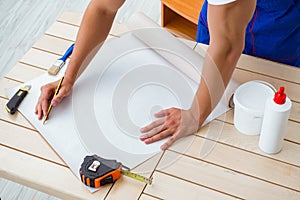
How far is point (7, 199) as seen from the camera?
1985mm

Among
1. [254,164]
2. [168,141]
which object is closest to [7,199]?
[168,141]

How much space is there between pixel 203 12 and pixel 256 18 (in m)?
0.22

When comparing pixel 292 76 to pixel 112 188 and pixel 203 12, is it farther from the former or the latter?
pixel 112 188

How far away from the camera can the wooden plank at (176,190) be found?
1145 millimetres

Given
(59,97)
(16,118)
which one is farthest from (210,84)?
(16,118)

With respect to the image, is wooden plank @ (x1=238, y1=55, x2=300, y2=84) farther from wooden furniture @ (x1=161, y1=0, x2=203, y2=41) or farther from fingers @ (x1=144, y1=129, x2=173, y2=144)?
wooden furniture @ (x1=161, y1=0, x2=203, y2=41)

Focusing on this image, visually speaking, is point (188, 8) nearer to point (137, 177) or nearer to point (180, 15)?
point (180, 15)

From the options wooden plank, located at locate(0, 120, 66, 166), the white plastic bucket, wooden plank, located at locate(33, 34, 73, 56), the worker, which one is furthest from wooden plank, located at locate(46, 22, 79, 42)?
the white plastic bucket

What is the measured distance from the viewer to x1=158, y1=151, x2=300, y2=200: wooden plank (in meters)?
1.15

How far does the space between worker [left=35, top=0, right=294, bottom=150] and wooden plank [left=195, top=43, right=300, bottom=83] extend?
0.60ft

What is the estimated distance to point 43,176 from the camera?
1193 mm

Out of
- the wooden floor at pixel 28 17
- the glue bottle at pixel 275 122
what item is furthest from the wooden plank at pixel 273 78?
the wooden floor at pixel 28 17

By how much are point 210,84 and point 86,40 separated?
15.5 inches

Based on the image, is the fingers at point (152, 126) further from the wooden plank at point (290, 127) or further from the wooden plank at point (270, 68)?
the wooden plank at point (270, 68)
